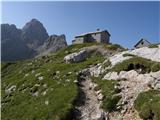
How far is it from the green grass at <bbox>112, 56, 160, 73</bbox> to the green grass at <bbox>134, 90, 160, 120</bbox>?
8914 millimetres

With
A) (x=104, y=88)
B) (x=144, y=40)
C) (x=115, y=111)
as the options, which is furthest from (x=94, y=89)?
(x=144, y=40)

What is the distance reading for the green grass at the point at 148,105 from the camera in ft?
101

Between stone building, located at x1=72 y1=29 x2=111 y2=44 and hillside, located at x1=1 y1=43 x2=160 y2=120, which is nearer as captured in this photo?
hillside, located at x1=1 y1=43 x2=160 y2=120

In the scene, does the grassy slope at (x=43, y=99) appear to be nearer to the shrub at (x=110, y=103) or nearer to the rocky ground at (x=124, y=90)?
the rocky ground at (x=124, y=90)

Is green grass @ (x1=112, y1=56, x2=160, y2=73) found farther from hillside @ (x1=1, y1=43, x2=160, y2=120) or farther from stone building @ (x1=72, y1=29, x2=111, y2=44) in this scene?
stone building @ (x1=72, y1=29, x2=111, y2=44)

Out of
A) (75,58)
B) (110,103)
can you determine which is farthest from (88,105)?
(75,58)

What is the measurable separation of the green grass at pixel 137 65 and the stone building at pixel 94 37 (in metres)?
83.2

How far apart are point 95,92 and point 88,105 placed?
4815 millimetres

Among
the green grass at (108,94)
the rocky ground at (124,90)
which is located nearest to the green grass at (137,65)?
the rocky ground at (124,90)

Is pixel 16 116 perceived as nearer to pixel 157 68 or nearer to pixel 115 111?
pixel 115 111

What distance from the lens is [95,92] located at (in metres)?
43.1

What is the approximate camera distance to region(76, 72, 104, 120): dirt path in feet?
115

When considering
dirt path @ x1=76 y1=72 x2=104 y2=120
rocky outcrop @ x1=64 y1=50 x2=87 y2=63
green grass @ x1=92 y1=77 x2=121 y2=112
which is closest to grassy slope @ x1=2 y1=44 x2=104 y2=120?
dirt path @ x1=76 y1=72 x2=104 y2=120

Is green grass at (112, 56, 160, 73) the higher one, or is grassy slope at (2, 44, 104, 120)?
green grass at (112, 56, 160, 73)
